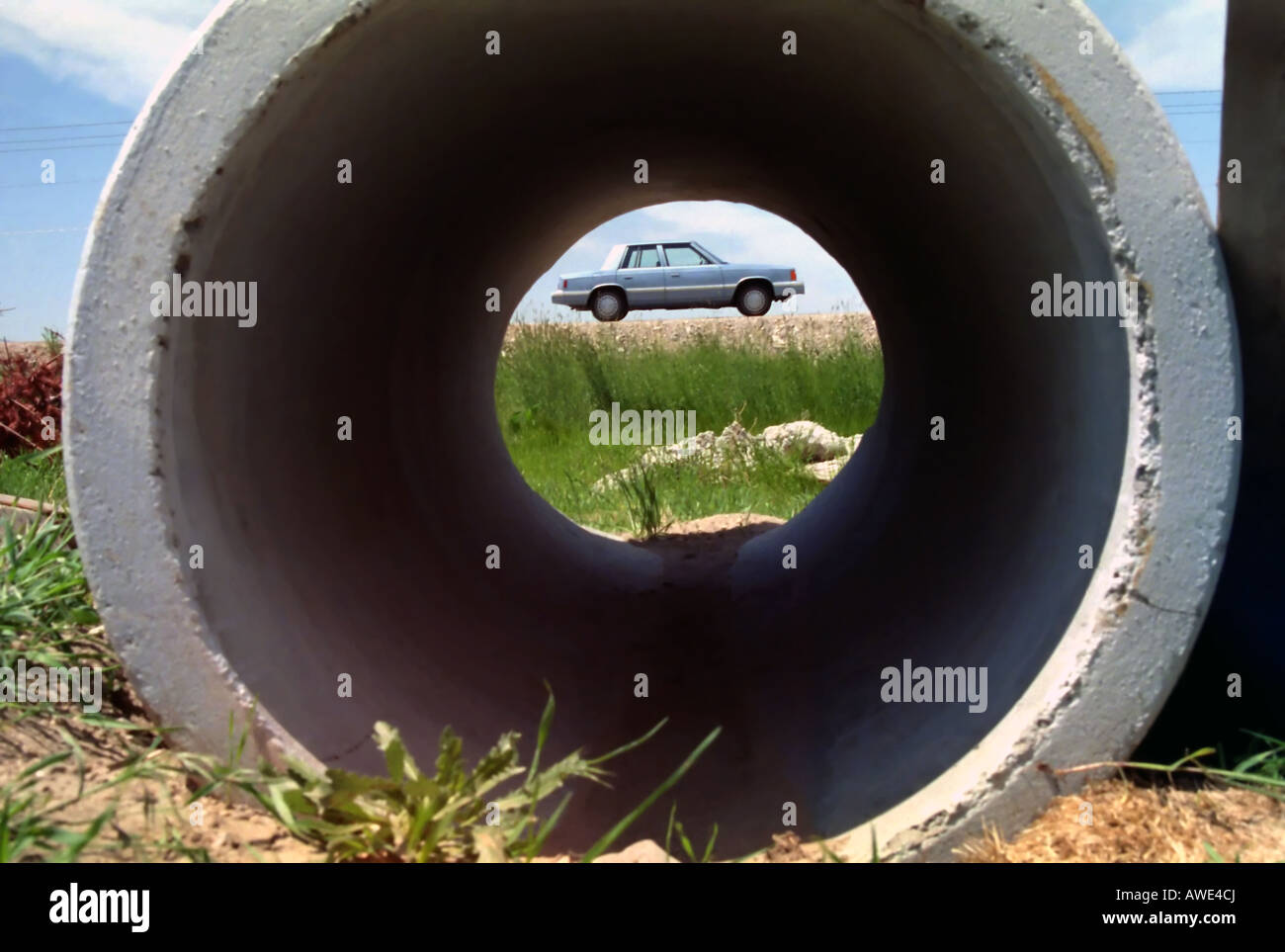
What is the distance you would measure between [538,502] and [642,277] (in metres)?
12.5

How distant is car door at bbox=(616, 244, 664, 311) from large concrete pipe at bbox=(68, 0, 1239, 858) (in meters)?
12.3

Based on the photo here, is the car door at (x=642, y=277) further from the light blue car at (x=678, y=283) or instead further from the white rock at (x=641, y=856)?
the white rock at (x=641, y=856)

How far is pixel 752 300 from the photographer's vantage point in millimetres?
17828

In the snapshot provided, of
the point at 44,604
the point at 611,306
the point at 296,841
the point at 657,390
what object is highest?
the point at 611,306

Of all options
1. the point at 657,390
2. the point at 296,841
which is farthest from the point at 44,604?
the point at 657,390

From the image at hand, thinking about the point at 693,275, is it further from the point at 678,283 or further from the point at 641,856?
the point at 641,856

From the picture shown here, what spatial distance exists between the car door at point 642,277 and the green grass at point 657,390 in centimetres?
443

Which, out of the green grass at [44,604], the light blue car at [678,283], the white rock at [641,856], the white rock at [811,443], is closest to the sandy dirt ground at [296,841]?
the white rock at [641,856]

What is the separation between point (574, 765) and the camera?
2.42m

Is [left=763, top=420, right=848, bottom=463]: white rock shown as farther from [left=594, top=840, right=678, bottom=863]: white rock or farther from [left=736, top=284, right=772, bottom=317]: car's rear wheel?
[left=736, top=284, right=772, bottom=317]: car's rear wheel

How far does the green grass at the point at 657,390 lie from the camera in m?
10.0

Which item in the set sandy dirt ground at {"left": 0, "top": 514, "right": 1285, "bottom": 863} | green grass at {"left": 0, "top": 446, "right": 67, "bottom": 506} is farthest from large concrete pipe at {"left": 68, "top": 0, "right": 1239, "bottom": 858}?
green grass at {"left": 0, "top": 446, "right": 67, "bottom": 506}

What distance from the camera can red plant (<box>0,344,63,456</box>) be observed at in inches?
248
